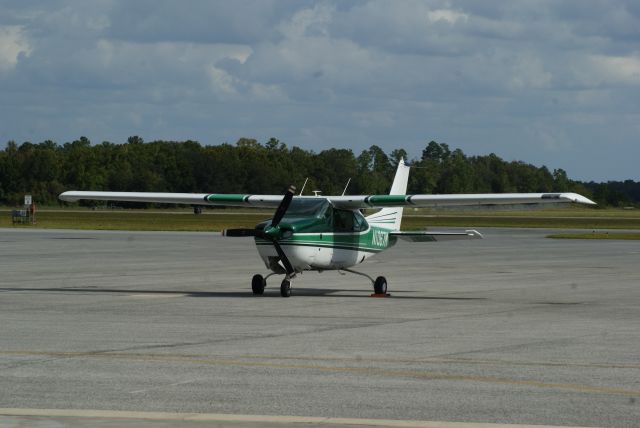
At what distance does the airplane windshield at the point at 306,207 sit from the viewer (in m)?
22.5

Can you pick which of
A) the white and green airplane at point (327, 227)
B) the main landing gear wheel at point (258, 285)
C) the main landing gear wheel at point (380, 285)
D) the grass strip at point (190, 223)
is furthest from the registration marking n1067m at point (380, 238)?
the grass strip at point (190, 223)

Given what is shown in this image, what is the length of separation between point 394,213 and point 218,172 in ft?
340

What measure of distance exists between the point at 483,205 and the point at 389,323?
836cm

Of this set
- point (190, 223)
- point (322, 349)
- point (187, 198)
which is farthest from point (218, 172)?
point (322, 349)

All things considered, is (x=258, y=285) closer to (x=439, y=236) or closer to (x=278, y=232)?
(x=278, y=232)

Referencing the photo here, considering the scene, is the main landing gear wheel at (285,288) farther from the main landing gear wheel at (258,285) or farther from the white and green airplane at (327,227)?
the main landing gear wheel at (258,285)

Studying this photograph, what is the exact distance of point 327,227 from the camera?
74.9 feet

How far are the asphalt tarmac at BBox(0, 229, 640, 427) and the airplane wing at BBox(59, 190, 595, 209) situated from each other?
1.91 meters

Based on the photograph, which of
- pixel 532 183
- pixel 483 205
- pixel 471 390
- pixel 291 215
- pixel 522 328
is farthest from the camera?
pixel 532 183

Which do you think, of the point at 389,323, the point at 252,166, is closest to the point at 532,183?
the point at 252,166

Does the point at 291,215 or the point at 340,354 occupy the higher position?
the point at 291,215

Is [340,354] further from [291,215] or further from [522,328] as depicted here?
[291,215]

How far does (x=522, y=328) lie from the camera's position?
1650 centimetres

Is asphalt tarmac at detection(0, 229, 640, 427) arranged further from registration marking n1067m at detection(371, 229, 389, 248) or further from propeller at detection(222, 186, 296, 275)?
registration marking n1067m at detection(371, 229, 389, 248)
